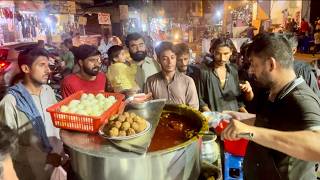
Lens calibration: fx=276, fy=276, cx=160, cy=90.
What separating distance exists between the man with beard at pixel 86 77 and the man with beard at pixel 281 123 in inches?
91.5

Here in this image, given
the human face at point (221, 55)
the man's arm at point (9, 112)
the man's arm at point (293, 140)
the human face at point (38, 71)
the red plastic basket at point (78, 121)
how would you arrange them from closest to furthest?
the man's arm at point (293, 140) → the red plastic basket at point (78, 121) → the man's arm at point (9, 112) → the human face at point (38, 71) → the human face at point (221, 55)

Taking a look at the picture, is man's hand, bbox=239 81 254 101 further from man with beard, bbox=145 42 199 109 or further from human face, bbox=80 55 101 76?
human face, bbox=80 55 101 76

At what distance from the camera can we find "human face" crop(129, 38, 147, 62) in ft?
13.8

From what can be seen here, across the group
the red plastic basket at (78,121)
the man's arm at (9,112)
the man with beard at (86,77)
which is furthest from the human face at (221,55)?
the man's arm at (9,112)

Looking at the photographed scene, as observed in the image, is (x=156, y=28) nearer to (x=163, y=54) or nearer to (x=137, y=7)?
(x=137, y=7)

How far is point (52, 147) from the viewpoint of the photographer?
294 cm

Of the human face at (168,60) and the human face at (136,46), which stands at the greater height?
the human face at (136,46)

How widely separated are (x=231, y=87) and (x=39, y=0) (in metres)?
4.92

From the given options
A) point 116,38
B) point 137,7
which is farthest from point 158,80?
point 137,7

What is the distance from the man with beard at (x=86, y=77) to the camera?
11.9 feet

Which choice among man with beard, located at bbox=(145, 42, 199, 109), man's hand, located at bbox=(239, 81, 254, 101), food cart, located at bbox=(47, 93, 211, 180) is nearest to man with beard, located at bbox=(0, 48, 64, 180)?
food cart, located at bbox=(47, 93, 211, 180)

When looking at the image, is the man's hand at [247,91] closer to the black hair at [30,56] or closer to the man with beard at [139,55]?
the man with beard at [139,55]

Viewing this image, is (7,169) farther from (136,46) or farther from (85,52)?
(136,46)

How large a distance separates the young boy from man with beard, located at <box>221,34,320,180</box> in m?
2.11
